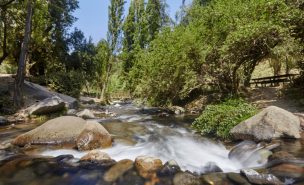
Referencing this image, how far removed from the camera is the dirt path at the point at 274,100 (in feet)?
46.3

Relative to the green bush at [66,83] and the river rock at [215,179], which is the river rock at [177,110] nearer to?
the green bush at [66,83]

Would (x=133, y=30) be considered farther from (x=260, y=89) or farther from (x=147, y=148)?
(x=147, y=148)

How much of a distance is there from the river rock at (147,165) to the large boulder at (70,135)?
233 cm

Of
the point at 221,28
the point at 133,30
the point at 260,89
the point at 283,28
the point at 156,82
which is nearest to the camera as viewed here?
the point at 283,28

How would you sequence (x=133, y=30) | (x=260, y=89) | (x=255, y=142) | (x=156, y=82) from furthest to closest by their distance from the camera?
(x=133, y=30) → (x=260, y=89) → (x=156, y=82) → (x=255, y=142)

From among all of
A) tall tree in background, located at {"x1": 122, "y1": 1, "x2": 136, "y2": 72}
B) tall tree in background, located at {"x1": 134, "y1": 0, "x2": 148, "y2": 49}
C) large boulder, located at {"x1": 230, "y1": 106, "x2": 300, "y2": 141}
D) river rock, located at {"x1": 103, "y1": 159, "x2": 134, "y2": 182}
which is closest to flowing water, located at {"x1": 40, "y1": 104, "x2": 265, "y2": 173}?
river rock, located at {"x1": 103, "y1": 159, "x2": 134, "y2": 182}

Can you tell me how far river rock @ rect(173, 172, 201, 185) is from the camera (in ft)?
20.7

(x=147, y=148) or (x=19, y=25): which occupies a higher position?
(x=19, y=25)

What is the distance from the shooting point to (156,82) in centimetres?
1827

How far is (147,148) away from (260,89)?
44.1 feet

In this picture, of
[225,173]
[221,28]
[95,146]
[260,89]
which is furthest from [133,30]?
[225,173]

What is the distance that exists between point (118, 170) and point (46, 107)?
9726mm

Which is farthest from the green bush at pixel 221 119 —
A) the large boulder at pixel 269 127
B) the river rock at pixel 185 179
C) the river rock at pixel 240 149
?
the river rock at pixel 185 179

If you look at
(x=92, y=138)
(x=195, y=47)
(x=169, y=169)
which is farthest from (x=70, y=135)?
(x=195, y=47)
